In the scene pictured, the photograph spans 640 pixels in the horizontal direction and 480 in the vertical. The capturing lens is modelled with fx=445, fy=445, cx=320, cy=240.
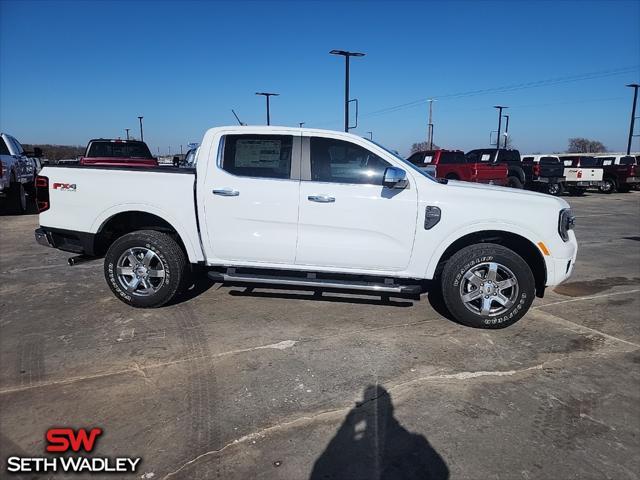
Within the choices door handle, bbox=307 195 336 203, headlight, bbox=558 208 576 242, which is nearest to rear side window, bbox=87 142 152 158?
door handle, bbox=307 195 336 203

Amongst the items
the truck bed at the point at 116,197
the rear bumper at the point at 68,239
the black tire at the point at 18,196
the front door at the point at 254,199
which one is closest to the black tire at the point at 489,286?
the front door at the point at 254,199

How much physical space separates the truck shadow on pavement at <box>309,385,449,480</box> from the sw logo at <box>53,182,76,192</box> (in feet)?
12.4

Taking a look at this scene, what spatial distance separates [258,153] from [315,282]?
1475 mm

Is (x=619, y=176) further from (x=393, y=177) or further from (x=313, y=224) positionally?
(x=313, y=224)

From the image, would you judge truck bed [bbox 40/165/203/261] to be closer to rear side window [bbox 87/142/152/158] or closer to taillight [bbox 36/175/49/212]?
taillight [bbox 36/175/49/212]

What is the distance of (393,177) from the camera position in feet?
13.6

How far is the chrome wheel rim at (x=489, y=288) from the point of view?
4.35m

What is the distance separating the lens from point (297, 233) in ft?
14.8

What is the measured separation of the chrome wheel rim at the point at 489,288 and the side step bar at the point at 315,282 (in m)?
0.50

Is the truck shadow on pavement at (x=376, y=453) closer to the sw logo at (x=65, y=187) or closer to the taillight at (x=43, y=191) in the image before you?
the sw logo at (x=65, y=187)

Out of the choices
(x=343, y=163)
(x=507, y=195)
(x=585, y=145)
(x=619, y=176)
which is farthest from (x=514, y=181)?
(x=585, y=145)

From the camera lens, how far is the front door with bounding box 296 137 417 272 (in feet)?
14.4

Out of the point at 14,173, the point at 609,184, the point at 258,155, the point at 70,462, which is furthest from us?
the point at 609,184

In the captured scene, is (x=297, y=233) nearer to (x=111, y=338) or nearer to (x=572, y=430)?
(x=111, y=338)
